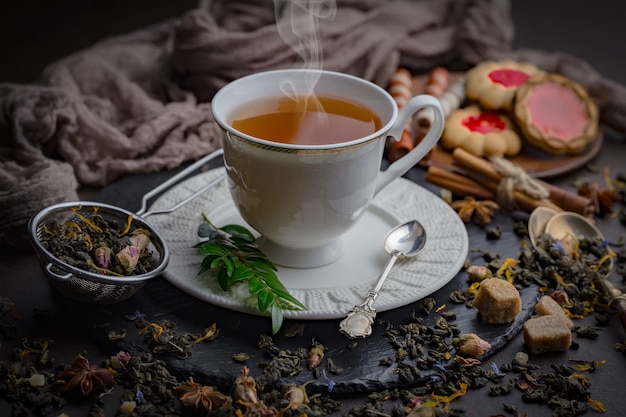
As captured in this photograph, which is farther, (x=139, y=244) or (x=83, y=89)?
(x=83, y=89)

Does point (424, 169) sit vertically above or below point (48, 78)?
below

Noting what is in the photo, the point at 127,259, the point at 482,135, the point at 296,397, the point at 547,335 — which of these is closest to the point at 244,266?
the point at 127,259

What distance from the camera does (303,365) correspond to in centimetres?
166

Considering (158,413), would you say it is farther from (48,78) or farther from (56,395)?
(48,78)

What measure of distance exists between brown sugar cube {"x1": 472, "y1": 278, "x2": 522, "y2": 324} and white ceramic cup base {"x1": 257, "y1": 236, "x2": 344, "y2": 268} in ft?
1.31

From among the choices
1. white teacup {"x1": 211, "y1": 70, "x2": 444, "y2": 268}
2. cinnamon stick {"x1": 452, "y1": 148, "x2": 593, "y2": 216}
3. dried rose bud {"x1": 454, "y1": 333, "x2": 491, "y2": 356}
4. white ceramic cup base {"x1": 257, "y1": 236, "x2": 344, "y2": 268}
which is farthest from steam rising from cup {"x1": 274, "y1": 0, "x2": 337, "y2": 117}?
dried rose bud {"x1": 454, "y1": 333, "x2": 491, "y2": 356}

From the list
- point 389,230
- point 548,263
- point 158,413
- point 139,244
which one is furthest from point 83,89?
point 548,263

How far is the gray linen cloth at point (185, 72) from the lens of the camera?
7.82ft

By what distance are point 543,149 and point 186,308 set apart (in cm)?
151

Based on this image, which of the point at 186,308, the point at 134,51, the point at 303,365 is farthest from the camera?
the point at 134,51

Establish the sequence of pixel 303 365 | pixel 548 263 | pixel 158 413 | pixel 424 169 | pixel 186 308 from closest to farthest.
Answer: pixel 158 413 < pixel 303 365 < pixel 186 308 < pixel 548 263 < pixel 424 169

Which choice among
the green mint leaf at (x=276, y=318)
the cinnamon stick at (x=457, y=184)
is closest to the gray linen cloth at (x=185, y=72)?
the cinnamon stick at (x=457, y=184)

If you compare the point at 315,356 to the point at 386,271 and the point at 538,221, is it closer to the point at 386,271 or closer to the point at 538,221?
the point at 386,271

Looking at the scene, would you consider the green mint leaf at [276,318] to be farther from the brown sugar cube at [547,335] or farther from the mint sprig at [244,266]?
the brown sugar cube at [547,335]
